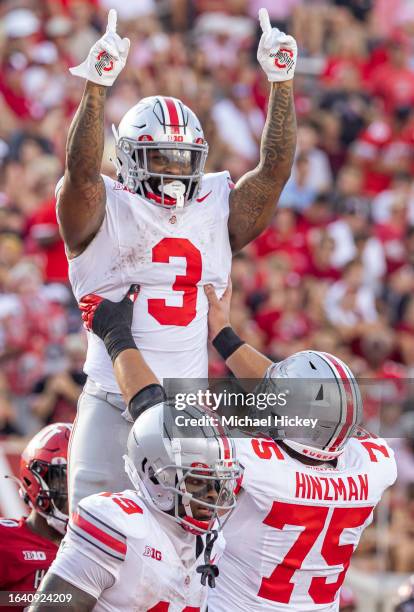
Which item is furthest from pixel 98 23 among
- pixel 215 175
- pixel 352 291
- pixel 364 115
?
pixel 215 175

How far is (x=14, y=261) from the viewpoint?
9320 mm

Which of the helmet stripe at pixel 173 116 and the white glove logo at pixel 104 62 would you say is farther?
the helmet stripe at pixel 173 116

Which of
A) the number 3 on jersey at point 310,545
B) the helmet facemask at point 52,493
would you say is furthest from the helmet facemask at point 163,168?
the number 3 on jersey at point 310,545

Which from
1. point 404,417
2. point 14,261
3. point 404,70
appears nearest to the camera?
point 404,417

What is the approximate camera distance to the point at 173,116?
4.91m

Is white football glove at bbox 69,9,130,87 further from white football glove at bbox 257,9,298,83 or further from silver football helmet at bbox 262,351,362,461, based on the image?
silver football helmet at bbox 262,351,362,461

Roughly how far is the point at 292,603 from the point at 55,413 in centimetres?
429

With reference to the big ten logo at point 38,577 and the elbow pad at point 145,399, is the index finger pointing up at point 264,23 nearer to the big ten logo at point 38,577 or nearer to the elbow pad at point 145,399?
the elbow pad at point 145,399

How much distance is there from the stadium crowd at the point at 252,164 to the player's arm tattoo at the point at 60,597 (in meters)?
4.38

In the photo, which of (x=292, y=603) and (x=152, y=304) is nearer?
(x=292, y=603)

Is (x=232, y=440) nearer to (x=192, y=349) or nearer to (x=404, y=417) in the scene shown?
(x=192, y=349)

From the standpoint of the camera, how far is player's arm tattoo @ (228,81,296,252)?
16.9 feet

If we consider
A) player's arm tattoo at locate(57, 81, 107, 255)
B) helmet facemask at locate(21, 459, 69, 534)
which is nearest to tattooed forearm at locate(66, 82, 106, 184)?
player's arm tattoo at locate(57, 81, 107, 255)

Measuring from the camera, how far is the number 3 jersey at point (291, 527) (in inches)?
168
